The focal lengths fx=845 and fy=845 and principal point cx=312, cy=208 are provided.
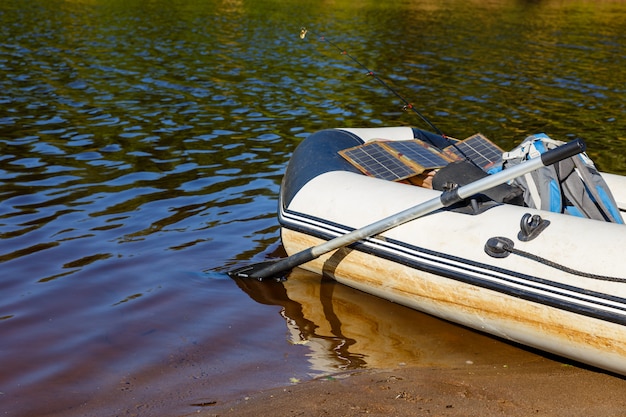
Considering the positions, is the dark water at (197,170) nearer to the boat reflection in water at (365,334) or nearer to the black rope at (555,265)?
the boat reflection in water at (365,334)

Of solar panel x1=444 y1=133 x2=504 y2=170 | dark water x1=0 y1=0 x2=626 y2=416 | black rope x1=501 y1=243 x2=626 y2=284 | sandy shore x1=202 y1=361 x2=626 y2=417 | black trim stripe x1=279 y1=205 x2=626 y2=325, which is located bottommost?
dark water x1=0 y1=0 x2=626 y2=416

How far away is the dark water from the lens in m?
4.64

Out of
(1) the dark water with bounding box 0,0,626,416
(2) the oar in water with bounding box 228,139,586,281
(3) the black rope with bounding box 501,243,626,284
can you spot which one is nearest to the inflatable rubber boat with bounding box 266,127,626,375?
(3) the black rope with bounding box 501,243,626,284

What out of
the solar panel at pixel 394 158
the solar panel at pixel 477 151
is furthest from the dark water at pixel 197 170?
the solar panel at pixel 477 151

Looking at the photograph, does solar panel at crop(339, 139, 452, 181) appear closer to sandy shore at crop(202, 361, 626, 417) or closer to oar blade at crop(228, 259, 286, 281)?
oar blade at crop(228, 259, 286, 281)

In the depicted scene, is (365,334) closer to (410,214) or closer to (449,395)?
(410,214)

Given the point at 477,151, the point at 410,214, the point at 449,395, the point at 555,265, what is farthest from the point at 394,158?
the point at 449,395

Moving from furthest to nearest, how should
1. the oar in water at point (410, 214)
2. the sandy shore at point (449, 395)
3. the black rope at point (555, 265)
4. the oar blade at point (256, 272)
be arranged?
the oar blade at point (256, 272)
the oar in water at point (410, 214)
the black rope at point (555, 265)
the sandy shore at point (449, 395)

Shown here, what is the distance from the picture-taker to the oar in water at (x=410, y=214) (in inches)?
171

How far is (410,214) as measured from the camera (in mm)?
4902

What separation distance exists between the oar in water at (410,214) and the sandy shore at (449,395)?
2.96 feet

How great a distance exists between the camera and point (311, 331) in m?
5.09

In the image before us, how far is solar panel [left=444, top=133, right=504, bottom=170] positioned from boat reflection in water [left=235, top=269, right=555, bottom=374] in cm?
151

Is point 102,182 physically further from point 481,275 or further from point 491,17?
point 491,17
